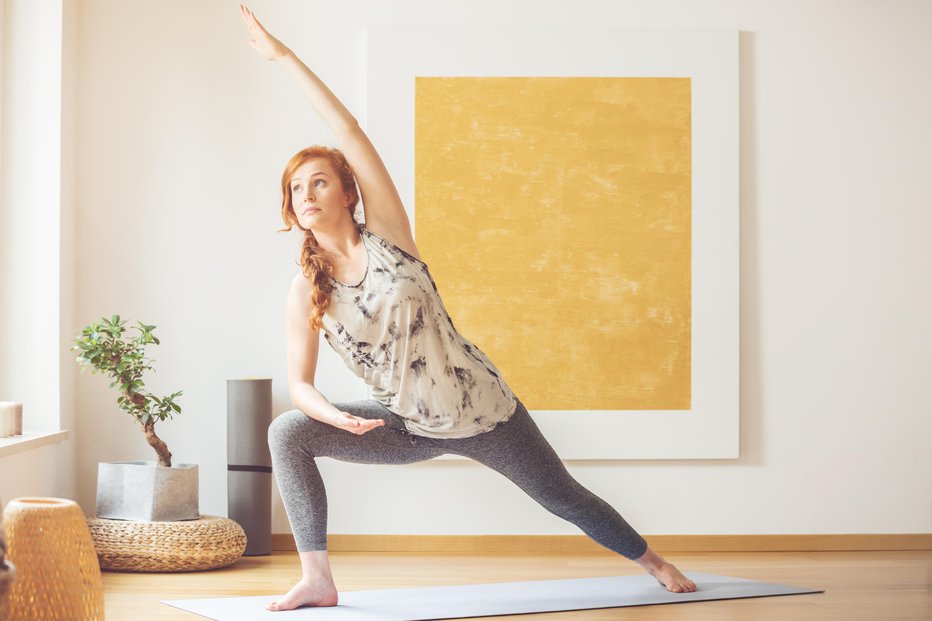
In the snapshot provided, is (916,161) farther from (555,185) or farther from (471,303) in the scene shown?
(471,303)

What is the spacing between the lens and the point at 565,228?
12.5 feet

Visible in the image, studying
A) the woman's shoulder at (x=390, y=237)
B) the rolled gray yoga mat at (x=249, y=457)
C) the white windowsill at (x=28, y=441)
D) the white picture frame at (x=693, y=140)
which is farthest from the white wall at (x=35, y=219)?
the woman's shoulder at (x=390, y=237)

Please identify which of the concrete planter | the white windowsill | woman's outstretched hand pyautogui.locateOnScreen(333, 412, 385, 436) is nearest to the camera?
woman's outstretched hand pyautogui.locateOnScreen(333, 412, 385, 436)

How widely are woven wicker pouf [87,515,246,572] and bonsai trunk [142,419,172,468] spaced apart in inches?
9.5

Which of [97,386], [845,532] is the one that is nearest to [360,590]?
[97,386]

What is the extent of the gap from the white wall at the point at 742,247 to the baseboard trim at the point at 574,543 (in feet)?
0.13

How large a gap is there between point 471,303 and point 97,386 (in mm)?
1452

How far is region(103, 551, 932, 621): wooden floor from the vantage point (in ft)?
8.66

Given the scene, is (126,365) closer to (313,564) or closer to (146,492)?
(146,492)

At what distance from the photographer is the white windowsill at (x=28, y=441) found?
307cm

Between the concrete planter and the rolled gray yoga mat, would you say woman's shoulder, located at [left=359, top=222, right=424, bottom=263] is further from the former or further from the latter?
the concrete planter

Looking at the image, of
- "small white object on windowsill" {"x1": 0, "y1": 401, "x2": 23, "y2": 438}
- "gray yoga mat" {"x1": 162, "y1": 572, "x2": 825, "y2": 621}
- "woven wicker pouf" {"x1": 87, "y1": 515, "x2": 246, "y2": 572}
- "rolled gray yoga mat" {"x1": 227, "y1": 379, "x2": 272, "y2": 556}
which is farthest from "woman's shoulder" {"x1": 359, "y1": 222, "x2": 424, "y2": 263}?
"small white object on windowsill" {"x1": 0, "y1": 401, "x2": 23, "y2": 438}

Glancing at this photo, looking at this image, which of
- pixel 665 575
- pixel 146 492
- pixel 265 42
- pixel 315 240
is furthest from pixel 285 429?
pixel 665 575

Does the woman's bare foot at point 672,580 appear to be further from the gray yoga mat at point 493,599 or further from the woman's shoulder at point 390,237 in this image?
the woman's shoulder at point 390,237
